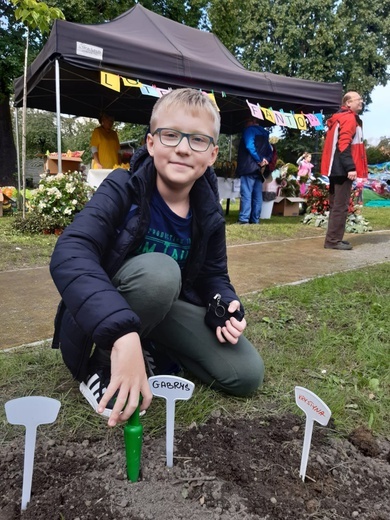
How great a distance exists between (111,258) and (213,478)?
76 cm

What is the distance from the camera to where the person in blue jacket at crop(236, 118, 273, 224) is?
7.15m

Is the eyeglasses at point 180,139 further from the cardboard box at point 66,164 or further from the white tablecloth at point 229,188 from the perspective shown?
the cardboard box at point 66,164

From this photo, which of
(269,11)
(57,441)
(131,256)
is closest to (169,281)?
(131,256)

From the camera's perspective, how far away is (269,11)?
98.9 ft

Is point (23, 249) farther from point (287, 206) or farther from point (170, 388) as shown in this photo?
point (287, 206)

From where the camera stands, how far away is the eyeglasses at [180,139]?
1.45m

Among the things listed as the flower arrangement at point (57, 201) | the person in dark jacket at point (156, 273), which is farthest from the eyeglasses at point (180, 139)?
the flower arrangement at point (57, 201)

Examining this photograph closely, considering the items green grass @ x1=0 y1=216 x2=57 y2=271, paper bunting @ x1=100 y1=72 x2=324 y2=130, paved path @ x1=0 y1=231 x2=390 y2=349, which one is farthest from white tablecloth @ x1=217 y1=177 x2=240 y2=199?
green grass @ x1=0 y1=216 x2=57 y2=271

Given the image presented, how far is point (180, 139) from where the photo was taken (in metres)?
1.45

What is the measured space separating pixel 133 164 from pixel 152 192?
0.42 ft

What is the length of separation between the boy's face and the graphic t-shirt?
0.37 feet

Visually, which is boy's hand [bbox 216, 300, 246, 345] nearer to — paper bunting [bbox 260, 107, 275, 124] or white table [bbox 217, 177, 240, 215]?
paper bunting [bbox 260, 107, 275, 124]

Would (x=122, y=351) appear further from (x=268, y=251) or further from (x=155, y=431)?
(x=268, y=251)

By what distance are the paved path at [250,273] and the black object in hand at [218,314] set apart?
99 cm
